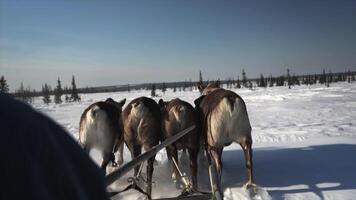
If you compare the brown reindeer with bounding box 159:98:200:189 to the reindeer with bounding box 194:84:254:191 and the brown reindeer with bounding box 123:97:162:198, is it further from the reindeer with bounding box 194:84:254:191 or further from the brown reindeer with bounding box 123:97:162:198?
the reindeer with bounding box 194:84:254:191

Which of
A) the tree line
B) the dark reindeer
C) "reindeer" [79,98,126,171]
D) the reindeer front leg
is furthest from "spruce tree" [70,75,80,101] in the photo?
the reindeer front leg

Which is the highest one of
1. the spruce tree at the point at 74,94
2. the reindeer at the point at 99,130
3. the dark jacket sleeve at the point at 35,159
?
the dark jacket sleeve at the point at 35,159

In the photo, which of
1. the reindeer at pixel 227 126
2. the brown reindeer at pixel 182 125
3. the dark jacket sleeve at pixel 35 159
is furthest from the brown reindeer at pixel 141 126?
the dark jacket sleeve at pixel 35 159

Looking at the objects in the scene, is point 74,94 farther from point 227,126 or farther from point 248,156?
point 248,156

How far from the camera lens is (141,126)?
20.8 feet

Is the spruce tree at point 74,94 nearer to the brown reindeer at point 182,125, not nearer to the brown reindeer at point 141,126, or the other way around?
the brown reindeer at point 141,126

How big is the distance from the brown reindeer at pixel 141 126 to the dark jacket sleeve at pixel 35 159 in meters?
5.79

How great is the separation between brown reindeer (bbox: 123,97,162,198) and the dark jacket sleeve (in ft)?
19.0

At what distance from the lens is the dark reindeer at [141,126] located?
250 inches

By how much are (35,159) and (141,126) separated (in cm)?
589

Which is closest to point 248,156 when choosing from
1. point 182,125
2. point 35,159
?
point 182,125

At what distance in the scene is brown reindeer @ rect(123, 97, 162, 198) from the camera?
250 inches

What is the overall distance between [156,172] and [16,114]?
7.31 meters

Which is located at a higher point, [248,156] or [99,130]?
[99,130]
